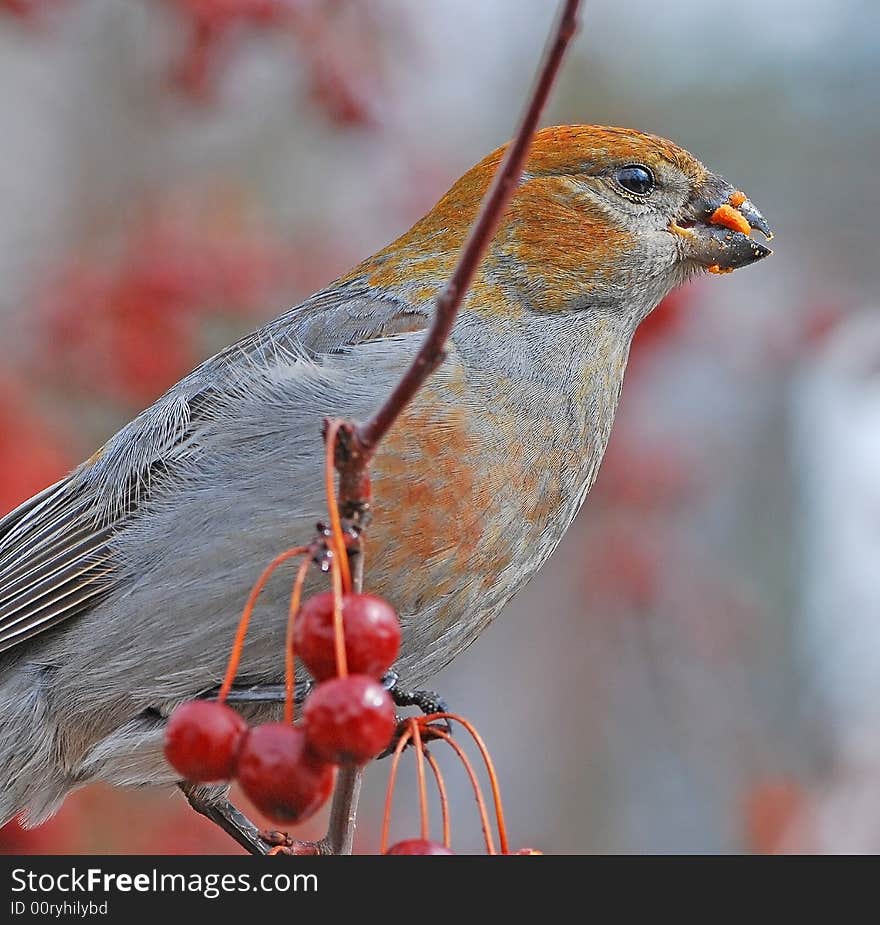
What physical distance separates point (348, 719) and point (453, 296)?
53 centimetres

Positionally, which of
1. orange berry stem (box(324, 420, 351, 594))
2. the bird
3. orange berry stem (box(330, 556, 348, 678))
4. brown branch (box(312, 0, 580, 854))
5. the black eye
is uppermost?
the black eye

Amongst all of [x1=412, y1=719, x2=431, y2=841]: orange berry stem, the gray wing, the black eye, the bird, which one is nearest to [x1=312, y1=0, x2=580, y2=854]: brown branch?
[x1=412, y1=719, x2=431, y2=841]: orange berry stem

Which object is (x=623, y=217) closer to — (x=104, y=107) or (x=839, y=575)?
(x=839, y=575)

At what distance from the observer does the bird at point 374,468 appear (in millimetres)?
3008

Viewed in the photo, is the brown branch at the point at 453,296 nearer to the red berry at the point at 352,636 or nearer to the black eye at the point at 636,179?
the red berry at the point at 352,636

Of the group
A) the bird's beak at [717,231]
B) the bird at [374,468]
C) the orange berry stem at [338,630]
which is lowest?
the orange berry stem at [338,630]

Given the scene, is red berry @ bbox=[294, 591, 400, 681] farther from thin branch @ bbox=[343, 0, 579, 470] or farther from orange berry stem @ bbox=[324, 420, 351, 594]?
thin branch @ bbox=[343, 0, 579, 470]

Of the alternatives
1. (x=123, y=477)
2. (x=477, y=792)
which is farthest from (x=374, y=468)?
(x=477, y=792)

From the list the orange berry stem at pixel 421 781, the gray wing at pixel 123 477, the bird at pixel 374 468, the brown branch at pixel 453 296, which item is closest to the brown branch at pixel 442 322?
the brown branch at pixel 453 296

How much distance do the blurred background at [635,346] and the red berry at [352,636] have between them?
10.2 ft

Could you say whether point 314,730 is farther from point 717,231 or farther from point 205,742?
point 717,231

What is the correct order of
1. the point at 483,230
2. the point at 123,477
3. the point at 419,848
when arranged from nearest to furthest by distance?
the point at 483,230, the point at 419,848, the point at 123,477

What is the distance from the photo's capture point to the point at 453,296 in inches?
63.1

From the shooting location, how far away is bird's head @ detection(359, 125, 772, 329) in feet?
11.1
